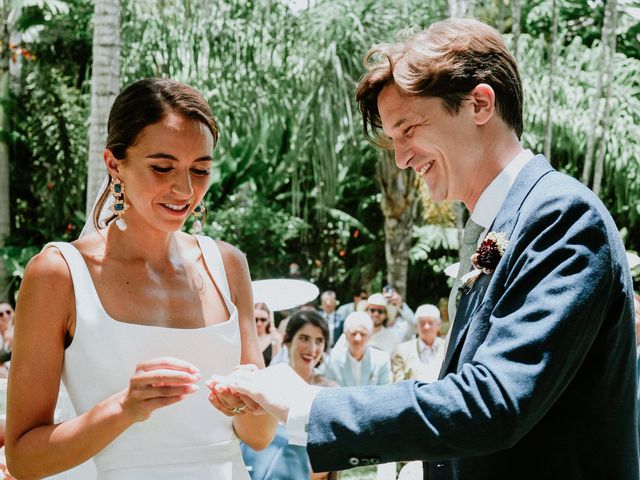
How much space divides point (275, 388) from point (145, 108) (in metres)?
1.13

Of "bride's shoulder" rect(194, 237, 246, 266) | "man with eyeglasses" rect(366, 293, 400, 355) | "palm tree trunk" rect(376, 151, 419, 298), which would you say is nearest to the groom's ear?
"bride's shoulder" rect(194, 237, 246, 266)

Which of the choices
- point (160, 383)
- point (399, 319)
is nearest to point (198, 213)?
point (160, 383)

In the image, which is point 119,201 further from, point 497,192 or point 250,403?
point 497,192

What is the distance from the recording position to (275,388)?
6.69 ft

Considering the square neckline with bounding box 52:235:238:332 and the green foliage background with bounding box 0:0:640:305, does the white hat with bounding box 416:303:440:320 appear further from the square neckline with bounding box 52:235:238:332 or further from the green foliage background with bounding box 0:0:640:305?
the square neckline with bounding box 52:235:238:332

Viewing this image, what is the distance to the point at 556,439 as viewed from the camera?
1913 mm

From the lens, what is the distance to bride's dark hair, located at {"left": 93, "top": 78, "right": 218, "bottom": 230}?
2.75 metres

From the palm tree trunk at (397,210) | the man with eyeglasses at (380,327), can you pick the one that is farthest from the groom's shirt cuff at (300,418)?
the palm tree trunk at (397,210)

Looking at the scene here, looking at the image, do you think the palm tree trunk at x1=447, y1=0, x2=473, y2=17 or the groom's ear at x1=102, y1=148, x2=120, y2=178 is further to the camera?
the palm tree trunk at x1=447, y1=0, x2=473, y2=17

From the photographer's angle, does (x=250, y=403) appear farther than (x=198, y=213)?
No

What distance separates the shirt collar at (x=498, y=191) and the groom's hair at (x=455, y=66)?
4.5 inches

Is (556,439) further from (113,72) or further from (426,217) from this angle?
(426,217)

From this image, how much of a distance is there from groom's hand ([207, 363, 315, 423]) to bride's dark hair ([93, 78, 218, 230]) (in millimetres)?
972

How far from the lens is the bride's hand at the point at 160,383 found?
7.52 ft
